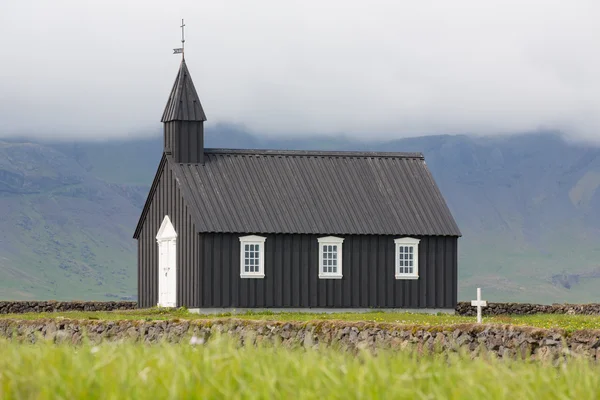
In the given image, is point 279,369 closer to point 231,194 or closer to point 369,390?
point 369,390

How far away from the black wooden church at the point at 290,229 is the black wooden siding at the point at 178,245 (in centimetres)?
8

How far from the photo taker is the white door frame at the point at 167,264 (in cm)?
4934

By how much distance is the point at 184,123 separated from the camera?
50531mm

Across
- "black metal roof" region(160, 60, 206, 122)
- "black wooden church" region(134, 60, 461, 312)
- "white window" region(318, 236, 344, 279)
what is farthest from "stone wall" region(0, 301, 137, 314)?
"white window" region(318, 236, 344, 279)

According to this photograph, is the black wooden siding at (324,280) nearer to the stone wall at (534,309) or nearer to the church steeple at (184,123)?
the church steeple at (184,123)

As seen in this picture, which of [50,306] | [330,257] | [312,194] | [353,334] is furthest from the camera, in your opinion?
[50,306]

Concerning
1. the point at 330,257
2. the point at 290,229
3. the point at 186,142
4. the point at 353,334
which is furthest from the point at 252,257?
the point at 353,334

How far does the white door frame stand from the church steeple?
2729mm

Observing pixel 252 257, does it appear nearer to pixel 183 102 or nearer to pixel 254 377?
pixel 183 102

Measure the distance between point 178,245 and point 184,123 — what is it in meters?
5.07

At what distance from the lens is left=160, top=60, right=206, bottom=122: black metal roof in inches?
1994

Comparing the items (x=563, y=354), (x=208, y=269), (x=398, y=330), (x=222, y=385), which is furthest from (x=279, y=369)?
(x=208, y=269)

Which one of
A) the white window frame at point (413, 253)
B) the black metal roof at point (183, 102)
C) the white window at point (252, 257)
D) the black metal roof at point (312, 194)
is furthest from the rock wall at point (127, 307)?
the black metal roof at point (183, 102)

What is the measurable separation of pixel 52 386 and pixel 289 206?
3484 cm
